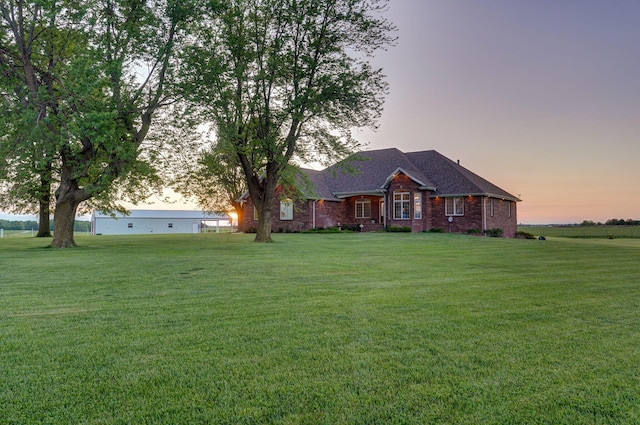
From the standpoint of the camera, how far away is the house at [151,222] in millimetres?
51500

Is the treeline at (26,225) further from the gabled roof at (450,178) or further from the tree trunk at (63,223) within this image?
the gabled roof at (450,178)

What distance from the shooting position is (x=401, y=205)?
30109 mm

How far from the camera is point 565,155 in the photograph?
23453 mm

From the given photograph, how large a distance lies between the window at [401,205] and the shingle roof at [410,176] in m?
1.33

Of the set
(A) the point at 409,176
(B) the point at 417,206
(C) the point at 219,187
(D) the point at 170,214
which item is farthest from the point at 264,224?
(D) the point at 170,214

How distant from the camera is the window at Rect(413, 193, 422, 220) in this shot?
2950 cm

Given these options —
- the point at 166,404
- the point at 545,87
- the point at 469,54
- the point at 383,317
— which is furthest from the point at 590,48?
the point at 166,404

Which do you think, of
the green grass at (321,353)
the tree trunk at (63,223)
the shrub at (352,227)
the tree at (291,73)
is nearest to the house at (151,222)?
the shrub at (352,227)

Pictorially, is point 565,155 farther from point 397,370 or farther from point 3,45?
point 3,45

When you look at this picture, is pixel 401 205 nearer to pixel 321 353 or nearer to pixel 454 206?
pixel 454 206

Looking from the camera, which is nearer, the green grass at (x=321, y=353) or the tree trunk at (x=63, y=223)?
the green grass at (x=321, y=353)

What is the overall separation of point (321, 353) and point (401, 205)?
27.4 meters

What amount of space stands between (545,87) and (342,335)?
20.4 m

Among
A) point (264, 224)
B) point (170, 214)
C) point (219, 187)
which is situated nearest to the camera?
point (264, 224)
